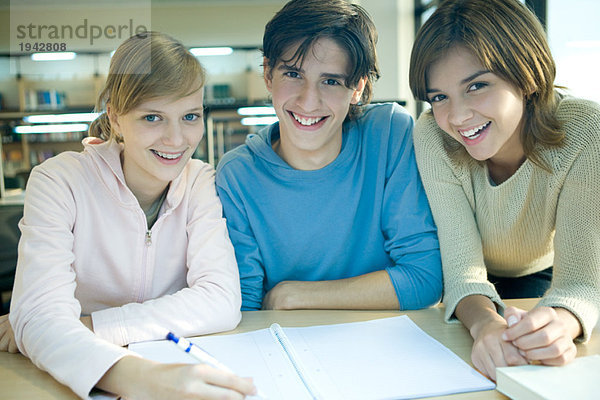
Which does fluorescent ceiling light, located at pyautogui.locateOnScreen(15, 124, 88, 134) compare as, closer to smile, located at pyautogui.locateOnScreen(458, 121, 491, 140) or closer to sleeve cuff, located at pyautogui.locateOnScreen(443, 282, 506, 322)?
smile, located at pyautogui.locateOnScreen(458, 121, 491, 140)

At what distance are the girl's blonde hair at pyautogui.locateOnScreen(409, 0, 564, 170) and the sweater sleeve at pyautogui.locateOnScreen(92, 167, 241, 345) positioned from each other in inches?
24.4

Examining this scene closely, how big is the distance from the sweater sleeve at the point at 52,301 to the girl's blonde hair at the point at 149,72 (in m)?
0.25

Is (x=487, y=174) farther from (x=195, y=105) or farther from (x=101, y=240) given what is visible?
(x=101, y=240)

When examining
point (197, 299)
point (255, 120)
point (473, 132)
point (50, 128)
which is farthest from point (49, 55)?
point (50, 128)

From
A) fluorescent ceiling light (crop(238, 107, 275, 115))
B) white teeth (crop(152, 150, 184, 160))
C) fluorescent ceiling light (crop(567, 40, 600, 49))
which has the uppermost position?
fluorescent ceiling light (crop(567, 40, 600, 49))

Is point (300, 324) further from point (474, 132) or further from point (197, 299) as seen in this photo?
point (474, 132)

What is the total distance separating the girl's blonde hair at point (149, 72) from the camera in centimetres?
119

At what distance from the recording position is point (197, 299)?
1.11 meters

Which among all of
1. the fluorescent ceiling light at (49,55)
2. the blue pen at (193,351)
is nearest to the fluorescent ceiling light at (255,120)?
the fluorescent ceiling light at (49,55)

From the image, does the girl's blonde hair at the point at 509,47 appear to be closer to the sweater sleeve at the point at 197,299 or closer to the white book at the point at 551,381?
the white book at the point at 551,381

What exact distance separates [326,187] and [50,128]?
5531 mm

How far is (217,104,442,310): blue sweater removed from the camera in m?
1.37

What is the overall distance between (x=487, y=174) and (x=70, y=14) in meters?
1.16

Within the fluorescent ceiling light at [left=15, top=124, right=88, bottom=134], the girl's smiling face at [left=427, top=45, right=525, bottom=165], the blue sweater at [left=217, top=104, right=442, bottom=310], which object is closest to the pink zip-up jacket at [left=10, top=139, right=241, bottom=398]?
the blue sweater at [left=217, top=104, right=442, bottom=310]
